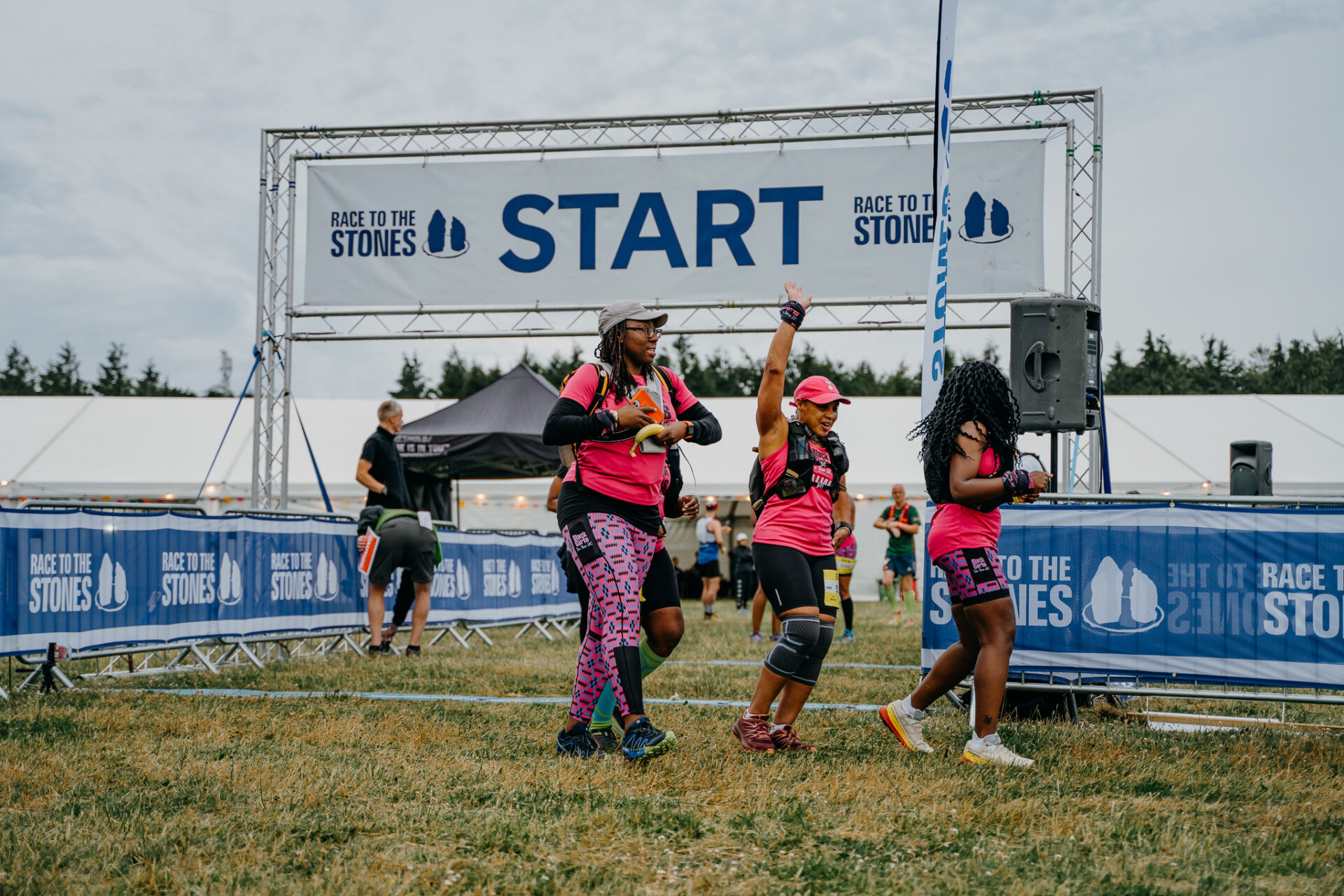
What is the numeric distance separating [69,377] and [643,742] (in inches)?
3200

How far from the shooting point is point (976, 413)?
15.7 ft

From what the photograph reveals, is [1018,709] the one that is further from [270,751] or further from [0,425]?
[0,425]

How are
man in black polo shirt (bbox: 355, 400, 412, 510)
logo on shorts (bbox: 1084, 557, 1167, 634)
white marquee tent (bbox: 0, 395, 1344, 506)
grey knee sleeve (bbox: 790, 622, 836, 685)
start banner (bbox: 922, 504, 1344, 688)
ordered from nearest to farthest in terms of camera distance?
grey knee sleeve (bbox: 790, 622, 836, 685) → start banner (bbox: 922, 504, 1344, 688) → logo on shorts (bbox: 1084, 557, 1167, 634) → man in black polo shirt (bbox: 355, 400, 412, 510) → white marquee tent (bbox: 0, 395, 1344, 506)

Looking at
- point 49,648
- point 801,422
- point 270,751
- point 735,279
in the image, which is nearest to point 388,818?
point 270,751

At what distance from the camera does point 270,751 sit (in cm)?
475

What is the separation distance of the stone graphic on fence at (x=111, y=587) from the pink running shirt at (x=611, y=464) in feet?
14.9

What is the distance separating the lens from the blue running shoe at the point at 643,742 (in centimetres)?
434

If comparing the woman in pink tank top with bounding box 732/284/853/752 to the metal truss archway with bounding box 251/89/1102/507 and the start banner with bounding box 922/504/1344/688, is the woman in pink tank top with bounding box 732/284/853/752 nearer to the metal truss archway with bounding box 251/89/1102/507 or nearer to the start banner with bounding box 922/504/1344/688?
the start banner with bounding box 922/504/1344/688

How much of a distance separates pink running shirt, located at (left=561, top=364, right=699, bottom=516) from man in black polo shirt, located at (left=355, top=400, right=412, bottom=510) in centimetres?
546

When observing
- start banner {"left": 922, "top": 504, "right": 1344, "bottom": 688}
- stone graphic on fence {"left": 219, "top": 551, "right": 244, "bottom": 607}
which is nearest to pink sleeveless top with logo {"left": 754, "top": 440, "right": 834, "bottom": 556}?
start banner {"left": 922, "top": 504, "right": 1344, "bottom": 688}

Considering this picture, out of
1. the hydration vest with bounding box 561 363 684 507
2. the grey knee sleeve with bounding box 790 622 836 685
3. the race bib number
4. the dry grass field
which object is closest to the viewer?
the dry grass field

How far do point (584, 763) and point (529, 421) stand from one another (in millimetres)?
11693

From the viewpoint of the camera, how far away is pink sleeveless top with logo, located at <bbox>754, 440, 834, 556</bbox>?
5062 millimetres

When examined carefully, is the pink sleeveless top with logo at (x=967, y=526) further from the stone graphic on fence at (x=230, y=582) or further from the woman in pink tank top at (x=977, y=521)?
the stone graphic on fence at (x=230, y=582)
